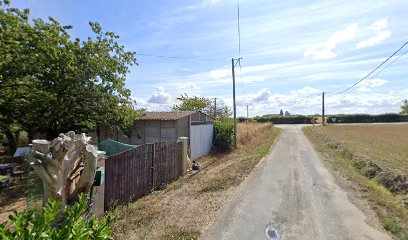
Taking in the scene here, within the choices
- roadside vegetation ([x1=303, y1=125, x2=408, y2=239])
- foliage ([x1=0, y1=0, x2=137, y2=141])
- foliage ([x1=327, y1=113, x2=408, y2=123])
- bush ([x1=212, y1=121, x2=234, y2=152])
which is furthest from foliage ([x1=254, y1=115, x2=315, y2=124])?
foliage ([x1=0, y1=0, x2=137, y2=141])

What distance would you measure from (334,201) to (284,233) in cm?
306

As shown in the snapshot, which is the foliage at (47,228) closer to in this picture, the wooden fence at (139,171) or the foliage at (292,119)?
the wooden fence at (139,171)

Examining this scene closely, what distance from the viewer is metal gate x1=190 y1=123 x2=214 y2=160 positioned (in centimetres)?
1669

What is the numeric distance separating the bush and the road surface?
832cm

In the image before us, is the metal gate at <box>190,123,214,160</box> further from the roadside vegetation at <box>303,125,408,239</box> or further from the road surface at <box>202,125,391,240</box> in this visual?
the roadside vegetation at <box>303,125,408,239</box>

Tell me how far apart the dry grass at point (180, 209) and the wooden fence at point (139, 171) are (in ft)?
1.06

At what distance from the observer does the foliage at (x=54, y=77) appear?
9680mm

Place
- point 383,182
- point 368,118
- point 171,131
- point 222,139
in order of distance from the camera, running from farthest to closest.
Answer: point 368,118, point 222,139, point 171,131, point 383,182

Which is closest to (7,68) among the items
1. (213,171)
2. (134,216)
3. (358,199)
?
(134,216)

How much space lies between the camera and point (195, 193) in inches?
348

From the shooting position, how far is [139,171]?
8539mm

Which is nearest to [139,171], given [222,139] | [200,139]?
[200,139]

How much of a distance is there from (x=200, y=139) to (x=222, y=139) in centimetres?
243

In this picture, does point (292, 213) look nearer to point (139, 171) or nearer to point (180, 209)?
point (180, 209)
